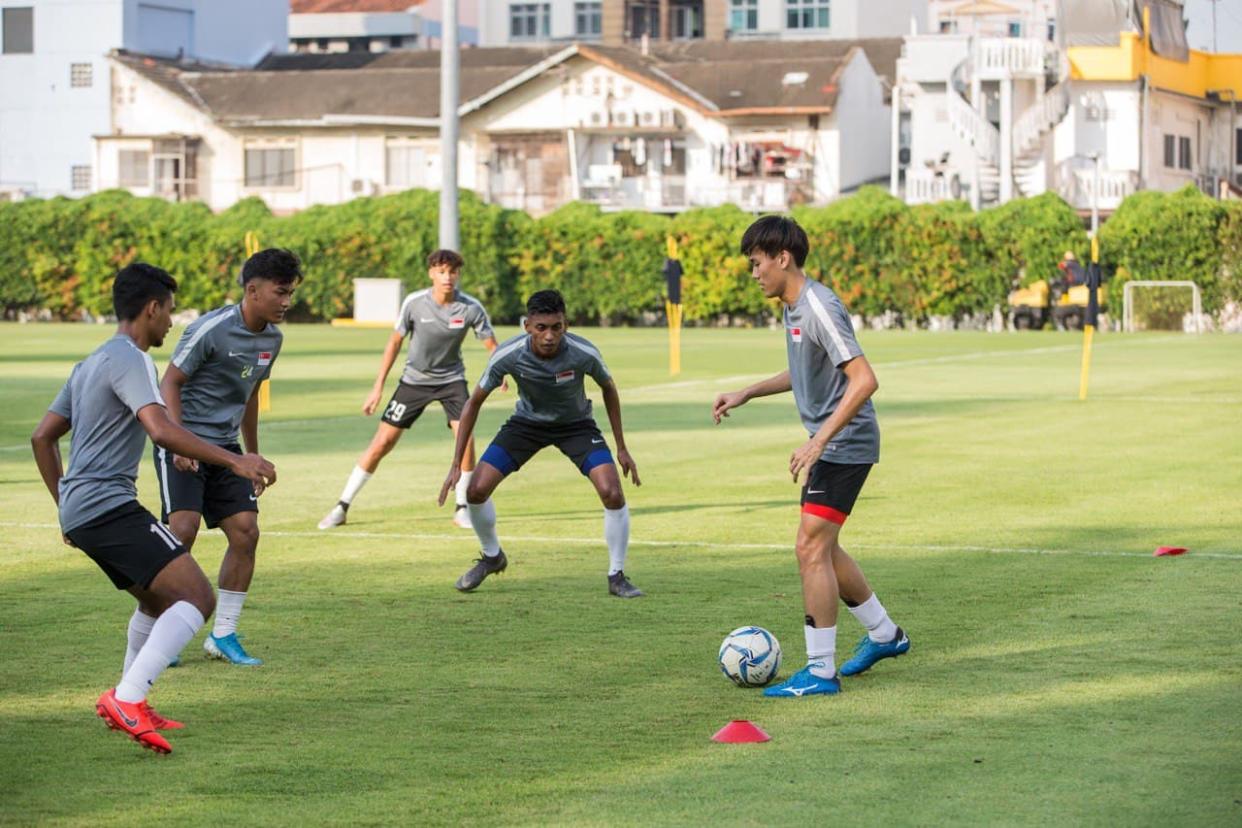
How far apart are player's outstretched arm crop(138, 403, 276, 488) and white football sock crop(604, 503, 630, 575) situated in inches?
154

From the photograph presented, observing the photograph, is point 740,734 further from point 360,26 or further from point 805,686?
point 360,26

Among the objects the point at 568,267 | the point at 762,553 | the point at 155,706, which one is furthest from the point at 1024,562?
the point at 568,267

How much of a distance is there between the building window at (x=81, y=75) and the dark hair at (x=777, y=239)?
7502 cm

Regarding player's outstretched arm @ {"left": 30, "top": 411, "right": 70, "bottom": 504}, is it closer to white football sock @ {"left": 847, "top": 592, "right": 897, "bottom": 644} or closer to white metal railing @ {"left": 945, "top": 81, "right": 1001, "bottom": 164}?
white football sock @ {"left": 847, "top": 592, "right": 897, "bottom": 644}

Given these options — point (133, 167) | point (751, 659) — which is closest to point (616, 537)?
point (751, 659)

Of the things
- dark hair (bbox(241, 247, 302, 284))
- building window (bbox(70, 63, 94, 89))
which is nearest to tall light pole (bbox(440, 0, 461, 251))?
dark hair (bbox(241, 247, 302, 284))

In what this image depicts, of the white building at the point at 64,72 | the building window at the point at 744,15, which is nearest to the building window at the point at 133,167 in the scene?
the white building at the point at 64,72

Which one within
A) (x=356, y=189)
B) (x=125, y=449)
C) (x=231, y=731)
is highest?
(x=356, y=189)

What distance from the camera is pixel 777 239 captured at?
8711mm

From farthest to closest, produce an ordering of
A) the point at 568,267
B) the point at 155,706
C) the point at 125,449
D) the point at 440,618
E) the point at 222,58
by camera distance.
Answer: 1. the point at 222,58
2. the point at 568,267
3. the point at 440,618
4. the point at 155,706
5. the point at 125,449

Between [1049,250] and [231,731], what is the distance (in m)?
47.2

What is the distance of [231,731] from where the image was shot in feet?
26.6

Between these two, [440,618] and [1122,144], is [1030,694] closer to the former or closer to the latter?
[440,618]

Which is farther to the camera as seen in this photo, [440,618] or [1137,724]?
[440,618]
